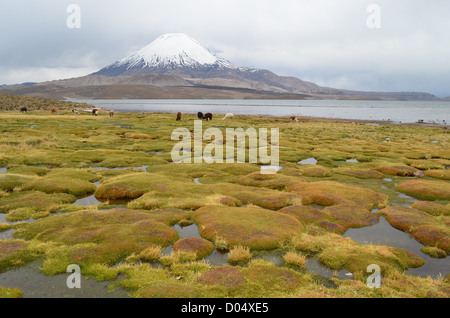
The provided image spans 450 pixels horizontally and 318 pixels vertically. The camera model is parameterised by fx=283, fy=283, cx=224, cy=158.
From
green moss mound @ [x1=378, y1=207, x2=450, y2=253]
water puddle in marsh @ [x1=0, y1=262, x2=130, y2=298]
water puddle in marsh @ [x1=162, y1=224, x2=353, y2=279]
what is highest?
green moss mound @ [x1=378, y1=207, x2=450, y2=253]

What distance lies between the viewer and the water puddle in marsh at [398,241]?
12.0 metres

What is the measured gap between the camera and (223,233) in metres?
14.8

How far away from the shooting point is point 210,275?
1102cm

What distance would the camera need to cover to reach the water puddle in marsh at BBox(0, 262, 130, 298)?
980 centimetres

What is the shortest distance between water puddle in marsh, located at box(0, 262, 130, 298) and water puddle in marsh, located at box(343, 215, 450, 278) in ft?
38.9

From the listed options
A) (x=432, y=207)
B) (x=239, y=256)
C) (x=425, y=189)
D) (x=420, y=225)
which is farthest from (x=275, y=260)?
(x=425, y=189)

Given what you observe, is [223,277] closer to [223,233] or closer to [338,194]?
[223,233]

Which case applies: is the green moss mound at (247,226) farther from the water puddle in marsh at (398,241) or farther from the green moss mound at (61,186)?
the green moss mound at (61,186)

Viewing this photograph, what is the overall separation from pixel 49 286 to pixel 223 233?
25.6ft

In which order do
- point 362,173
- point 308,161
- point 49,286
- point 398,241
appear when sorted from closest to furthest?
point 49,286 < point 398,241 < point 362,173 < point 308,161

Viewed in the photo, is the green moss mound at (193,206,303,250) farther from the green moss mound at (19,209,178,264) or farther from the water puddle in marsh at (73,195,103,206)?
the water puddle in marsh at (73,195,103,206)

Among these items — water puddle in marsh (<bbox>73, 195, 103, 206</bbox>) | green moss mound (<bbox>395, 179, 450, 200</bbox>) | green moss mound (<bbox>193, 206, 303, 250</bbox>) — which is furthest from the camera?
green moss mound (<bbox>395, 179, 450, 200</bbox>)

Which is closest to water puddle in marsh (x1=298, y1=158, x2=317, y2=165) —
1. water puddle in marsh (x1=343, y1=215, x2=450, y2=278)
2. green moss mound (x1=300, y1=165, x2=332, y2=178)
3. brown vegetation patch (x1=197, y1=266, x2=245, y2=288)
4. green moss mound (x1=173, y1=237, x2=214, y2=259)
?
green moss mound (x1=300, y1=165, x2=332, y2=178)
